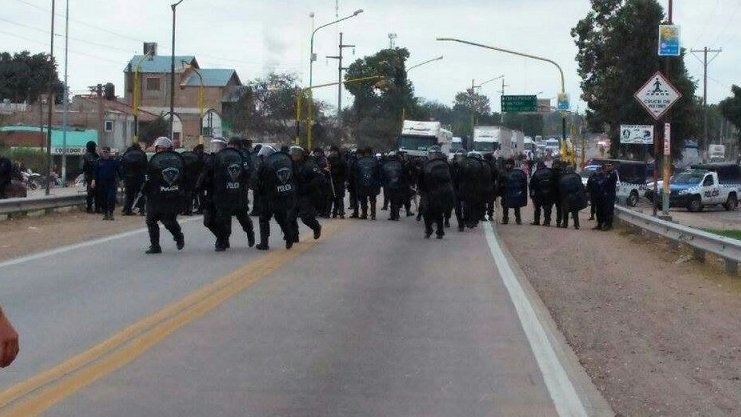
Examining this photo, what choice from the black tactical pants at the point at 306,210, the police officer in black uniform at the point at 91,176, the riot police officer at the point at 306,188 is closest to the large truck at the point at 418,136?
the police officer in black uniform at the point at 91,176

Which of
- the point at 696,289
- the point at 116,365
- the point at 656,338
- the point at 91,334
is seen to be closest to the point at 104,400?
the point at 116,365

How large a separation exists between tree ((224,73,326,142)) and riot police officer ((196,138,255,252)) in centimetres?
6188

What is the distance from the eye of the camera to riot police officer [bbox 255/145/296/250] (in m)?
19.3

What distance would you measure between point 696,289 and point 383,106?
88722 millimetres

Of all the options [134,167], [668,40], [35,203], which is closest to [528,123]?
[668,40]

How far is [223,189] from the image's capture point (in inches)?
752

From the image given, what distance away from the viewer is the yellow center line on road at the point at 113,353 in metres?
8.23

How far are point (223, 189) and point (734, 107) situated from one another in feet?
262

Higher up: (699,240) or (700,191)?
(700,191)

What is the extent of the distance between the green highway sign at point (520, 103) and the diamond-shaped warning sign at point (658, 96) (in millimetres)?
49922

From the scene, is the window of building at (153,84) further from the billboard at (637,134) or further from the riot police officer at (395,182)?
the riot police officer at (395,182)

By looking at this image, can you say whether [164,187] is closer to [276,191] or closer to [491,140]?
[276,191]

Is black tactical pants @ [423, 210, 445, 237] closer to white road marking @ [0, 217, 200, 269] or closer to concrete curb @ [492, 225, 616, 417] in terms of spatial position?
white road marking @ [0, 217, 200, 269]

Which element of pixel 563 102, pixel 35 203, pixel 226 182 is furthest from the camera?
pixel 563 102
